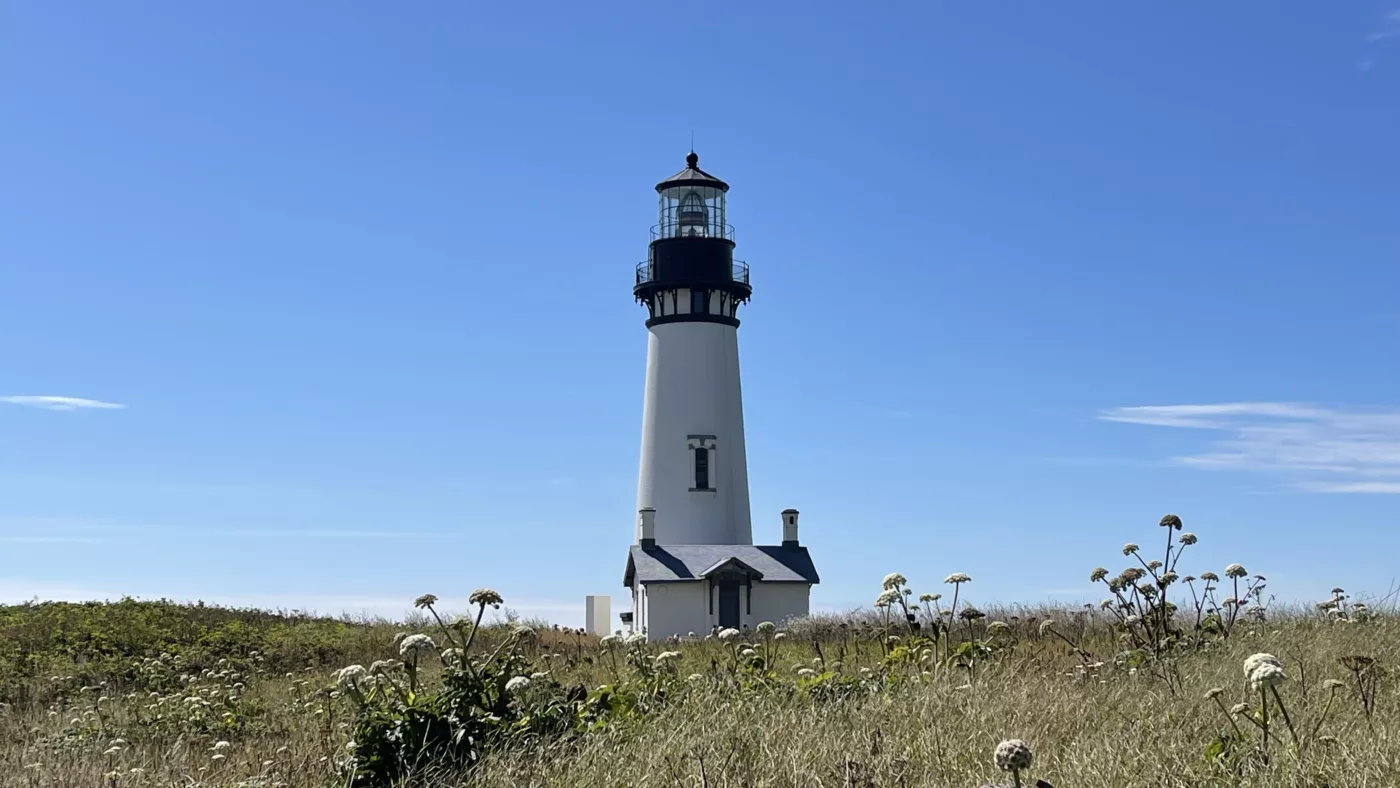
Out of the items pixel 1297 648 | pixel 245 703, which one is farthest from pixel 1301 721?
pixel 245 703

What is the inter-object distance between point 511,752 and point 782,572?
30909 mm

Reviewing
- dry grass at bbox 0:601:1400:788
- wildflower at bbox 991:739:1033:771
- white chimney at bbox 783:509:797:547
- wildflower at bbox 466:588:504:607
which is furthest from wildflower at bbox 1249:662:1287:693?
white chimney at bbox 783:509:797:547

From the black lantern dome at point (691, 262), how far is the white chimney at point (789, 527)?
582cm

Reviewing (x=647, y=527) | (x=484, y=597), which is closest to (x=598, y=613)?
(x=647, y=527)

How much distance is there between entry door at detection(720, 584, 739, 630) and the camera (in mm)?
37188

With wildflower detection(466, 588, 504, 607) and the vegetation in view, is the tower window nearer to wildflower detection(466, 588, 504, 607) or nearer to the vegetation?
the vegetation

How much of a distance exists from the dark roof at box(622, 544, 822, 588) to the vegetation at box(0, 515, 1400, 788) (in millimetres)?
23320

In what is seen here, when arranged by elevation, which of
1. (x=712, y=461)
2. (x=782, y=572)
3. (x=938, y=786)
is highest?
(x=712, y=461)

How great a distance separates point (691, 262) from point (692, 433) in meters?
5.03

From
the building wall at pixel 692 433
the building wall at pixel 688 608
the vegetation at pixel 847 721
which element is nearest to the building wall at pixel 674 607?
the building wall at pixel 688 608

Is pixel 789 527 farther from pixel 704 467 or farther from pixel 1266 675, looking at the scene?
pixel 1266 675

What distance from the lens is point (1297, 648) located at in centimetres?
1066

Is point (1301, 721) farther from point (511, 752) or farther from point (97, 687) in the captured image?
point (97, 687)

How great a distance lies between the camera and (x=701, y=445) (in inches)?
1534
